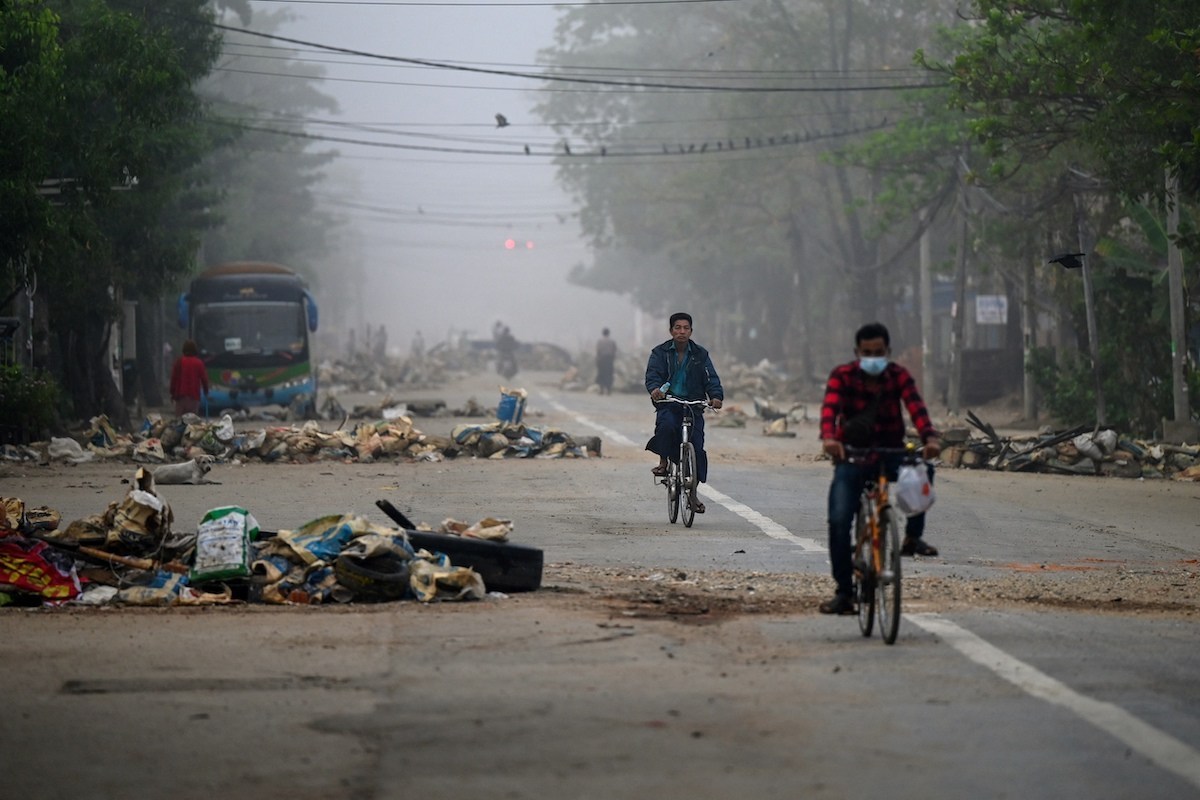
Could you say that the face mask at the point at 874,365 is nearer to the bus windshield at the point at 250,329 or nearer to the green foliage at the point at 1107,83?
the green foliage at the point at 1107,83

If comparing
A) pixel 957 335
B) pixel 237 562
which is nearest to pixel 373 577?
pixel 237 562

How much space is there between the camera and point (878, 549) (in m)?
8.41

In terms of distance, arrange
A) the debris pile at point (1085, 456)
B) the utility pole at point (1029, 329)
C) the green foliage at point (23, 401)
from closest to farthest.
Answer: the debris pile at point (1085, 456) → the green foliage at point (23, 401) → the utility pole at point (1029, 329)

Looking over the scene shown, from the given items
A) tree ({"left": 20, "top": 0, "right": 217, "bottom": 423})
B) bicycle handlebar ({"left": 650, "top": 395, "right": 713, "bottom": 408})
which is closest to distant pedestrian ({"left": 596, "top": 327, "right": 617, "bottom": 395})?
tree ({"left": 20, "top": 0, "right": 217, "bottom": 423})

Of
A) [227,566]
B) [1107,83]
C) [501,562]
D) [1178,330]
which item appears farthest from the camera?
[1178,330]

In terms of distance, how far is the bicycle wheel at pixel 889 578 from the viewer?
8.16 m

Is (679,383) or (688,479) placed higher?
(679,383)

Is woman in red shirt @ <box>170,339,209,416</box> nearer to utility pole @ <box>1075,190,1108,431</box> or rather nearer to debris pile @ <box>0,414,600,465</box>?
debris pile @ <box>0,414,600,465</box>

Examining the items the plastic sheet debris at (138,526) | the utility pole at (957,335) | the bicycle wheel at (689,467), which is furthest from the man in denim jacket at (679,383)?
the utility pole at (957,335)

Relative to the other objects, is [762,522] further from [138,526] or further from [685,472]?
[138,526]

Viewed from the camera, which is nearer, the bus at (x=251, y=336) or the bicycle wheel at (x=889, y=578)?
the bicycle wheel at (x=889, y=578)

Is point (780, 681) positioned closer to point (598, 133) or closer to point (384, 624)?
point (384, 624)

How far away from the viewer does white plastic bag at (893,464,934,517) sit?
852 cm

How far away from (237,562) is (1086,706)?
5133 millimetres
